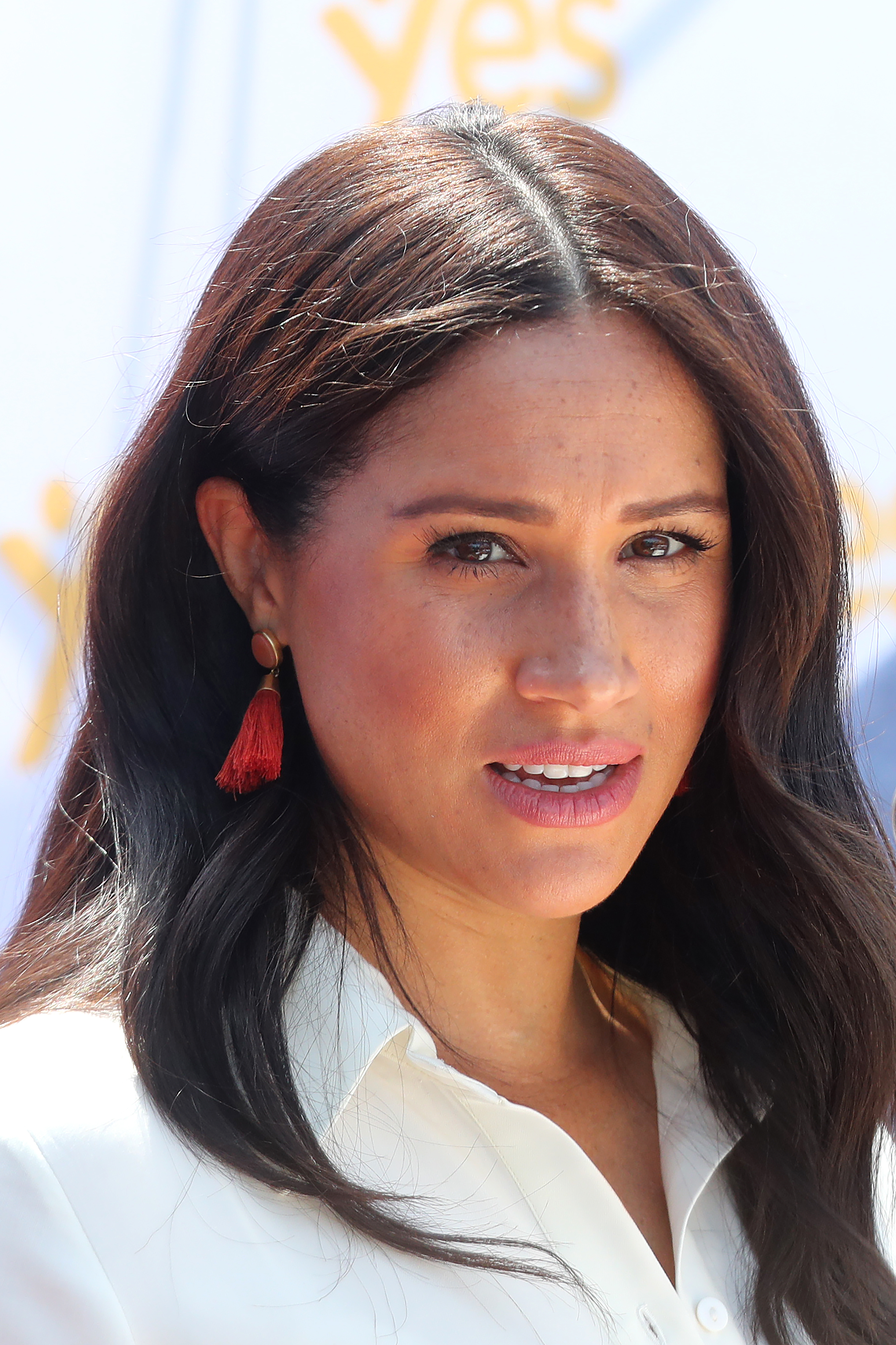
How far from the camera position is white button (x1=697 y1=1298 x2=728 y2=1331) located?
1.48m

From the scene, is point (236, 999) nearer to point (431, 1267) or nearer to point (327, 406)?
point (431, 1267)

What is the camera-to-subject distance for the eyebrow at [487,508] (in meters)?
1.42

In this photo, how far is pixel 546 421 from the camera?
4.69 feet

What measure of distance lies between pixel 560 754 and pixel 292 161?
1314 millimetres

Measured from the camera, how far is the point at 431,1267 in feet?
4.46

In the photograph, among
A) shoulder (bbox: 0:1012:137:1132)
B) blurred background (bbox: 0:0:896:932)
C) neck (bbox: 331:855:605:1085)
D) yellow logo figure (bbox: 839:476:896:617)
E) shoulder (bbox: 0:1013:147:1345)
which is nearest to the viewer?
shoulder (bbox: 0:1013:147:1345)

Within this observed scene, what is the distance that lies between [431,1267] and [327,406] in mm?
869

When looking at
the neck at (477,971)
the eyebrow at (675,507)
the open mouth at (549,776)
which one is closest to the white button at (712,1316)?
the neck at (477,971)

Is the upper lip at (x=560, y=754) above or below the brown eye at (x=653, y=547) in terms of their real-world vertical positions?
below

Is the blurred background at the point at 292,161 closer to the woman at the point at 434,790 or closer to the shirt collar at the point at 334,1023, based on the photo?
the woman at the point at 434,790

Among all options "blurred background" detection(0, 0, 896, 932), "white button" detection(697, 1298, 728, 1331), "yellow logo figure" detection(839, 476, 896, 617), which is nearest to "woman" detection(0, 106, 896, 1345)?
"white button" detection(697, 1298, 728, 1331)

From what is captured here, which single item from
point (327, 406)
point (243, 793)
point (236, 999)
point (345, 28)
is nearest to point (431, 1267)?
point (236, 999)

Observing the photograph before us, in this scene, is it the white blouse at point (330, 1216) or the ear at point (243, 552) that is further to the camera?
the ear at point (243, 552)

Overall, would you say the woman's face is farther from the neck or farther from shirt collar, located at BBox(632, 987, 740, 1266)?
shirt collar, located at BBox(632, 987, 740, 1266)
